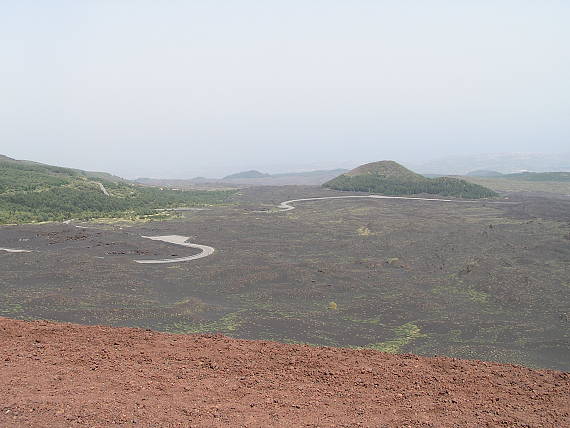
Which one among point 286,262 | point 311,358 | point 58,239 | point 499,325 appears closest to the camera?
point 311,358

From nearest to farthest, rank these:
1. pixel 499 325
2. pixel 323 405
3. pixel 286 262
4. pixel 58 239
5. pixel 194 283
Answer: pixel 323 405
pixel 499 325
pixel 194 283
pixel 286 262
pixel 58 239

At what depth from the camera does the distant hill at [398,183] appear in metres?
107

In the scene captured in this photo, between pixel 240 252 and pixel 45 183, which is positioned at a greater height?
pixel 45 183

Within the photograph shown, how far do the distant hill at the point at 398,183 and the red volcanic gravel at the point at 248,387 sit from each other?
321ft

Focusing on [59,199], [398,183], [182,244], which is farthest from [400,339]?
[398,183]

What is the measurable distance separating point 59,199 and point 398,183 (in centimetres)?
7596

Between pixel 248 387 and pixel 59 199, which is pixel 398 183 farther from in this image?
pixel 248 387

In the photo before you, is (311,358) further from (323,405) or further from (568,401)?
(568,401)

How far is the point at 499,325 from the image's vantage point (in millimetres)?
24406

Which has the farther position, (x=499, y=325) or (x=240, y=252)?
(x=240, y=252)

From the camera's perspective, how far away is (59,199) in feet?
244

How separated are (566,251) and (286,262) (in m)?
26.2

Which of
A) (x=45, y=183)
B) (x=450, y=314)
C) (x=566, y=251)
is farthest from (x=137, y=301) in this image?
(x=45, y=183)

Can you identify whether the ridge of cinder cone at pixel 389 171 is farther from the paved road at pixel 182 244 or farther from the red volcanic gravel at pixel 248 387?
the red volcanic gravel at pixel 248 387
